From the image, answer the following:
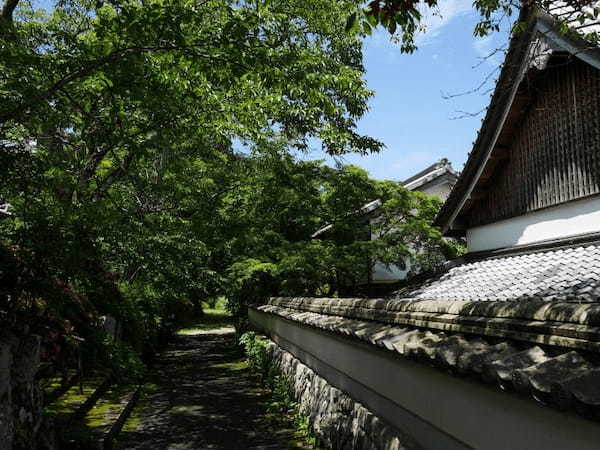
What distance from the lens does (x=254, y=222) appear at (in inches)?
650

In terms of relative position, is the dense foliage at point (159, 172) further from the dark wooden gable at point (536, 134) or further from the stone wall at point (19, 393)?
the dark wooden gable at point (536, 134)

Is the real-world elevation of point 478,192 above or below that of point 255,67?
below

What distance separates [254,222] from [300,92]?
870cm

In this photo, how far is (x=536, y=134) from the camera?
33.9 feet

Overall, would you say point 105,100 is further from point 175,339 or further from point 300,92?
point 175,339

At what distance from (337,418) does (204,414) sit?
4134mm

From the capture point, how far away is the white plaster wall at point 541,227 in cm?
898

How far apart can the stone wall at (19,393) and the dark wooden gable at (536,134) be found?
8.18 meters

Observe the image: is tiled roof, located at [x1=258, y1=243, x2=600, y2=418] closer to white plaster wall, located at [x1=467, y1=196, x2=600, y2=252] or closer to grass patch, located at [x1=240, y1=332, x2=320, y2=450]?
white plaster wall, located at [x1=467, y1=196, x2=600, y2=252]

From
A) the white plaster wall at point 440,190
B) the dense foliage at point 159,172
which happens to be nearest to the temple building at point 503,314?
the dense foliage at point 159,172

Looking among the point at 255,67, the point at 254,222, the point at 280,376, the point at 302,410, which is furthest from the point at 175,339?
the point at 255,67

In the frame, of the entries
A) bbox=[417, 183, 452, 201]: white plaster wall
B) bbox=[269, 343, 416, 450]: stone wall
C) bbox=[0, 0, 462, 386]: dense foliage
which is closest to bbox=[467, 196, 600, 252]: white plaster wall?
bbox=[0, 0, 462, 386]: dense foliage

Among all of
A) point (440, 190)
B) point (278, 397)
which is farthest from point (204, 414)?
point (440, 190)

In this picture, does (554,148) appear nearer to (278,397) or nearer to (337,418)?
(337,418)
